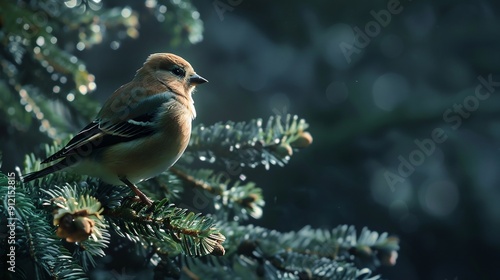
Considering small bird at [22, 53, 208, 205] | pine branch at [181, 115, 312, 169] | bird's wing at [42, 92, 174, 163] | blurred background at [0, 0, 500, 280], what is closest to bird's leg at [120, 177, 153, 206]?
small bird at [22, 53, 208, 205]

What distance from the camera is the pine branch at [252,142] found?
2070 mm

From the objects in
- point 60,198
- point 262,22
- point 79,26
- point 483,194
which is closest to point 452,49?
point 483,194

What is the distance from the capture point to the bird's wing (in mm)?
1979

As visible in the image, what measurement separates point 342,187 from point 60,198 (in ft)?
7.08

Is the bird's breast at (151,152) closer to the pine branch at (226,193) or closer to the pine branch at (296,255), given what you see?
the pine branch at (226,193)

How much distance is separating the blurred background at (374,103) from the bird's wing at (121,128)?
1.28m

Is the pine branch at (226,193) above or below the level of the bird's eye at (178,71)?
below

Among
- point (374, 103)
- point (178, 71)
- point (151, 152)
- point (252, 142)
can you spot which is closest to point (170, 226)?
point (151, 152)

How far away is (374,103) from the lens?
140 inches

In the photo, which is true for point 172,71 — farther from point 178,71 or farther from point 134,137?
point 134,137

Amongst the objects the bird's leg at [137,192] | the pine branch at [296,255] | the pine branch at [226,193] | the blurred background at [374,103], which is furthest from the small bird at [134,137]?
the blurred background at [374,103]

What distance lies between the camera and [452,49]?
374 cm

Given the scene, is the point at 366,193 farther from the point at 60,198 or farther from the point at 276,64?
the point at 60,198

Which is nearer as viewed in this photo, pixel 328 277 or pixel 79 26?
pixel 328 277
